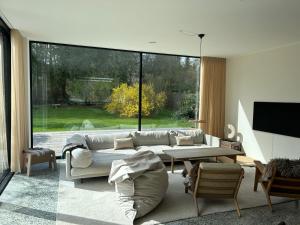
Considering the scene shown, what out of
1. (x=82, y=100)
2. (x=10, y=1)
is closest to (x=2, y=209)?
(x=10, y=1)

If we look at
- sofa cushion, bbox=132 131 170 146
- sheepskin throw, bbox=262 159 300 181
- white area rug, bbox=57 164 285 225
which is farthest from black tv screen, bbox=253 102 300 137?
sofa cushion, bbox=132 131 170 146

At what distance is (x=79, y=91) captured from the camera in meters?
6.16

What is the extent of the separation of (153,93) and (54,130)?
2705mm

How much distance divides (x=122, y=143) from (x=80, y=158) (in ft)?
4.54

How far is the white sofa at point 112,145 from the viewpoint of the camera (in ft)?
14.3

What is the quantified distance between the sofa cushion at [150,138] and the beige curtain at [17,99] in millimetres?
2397

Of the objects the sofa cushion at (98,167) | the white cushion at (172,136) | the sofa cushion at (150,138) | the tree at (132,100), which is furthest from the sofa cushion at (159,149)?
the tree at (132,100)

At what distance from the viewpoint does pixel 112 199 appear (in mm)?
3730

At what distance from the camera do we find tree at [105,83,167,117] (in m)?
6.49

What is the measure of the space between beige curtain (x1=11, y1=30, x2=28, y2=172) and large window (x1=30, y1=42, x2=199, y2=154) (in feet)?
2.63

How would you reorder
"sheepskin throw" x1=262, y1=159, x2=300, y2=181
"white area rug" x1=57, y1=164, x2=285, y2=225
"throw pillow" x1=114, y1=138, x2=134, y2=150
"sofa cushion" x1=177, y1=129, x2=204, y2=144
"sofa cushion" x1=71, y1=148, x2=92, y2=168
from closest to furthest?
"white area rug" x1=57, y1=164, x2=285, y2=225 → "sheepskin throw" x1=262, y1=159, x2=300, y2=181 → "sofa cushion" x1=71, y1=148, x2=92, y2=168 → "throw pillow" x1=114, y1=138, x2=134, y2=150 → "sofa cushion" x1=177, y1=129, x2=204, y2=144

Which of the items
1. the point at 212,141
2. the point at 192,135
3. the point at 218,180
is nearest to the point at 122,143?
the point at 192,135

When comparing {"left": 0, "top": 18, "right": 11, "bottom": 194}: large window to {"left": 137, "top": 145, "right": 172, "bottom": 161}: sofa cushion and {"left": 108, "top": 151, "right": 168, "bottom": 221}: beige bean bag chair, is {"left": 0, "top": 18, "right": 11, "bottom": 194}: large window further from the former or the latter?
{"left": 137, "top": 145, "right": 172, "bottom": 161}: sofa cushion

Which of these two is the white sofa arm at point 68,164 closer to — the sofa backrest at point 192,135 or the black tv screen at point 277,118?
the sofa backrest at point 192,135
